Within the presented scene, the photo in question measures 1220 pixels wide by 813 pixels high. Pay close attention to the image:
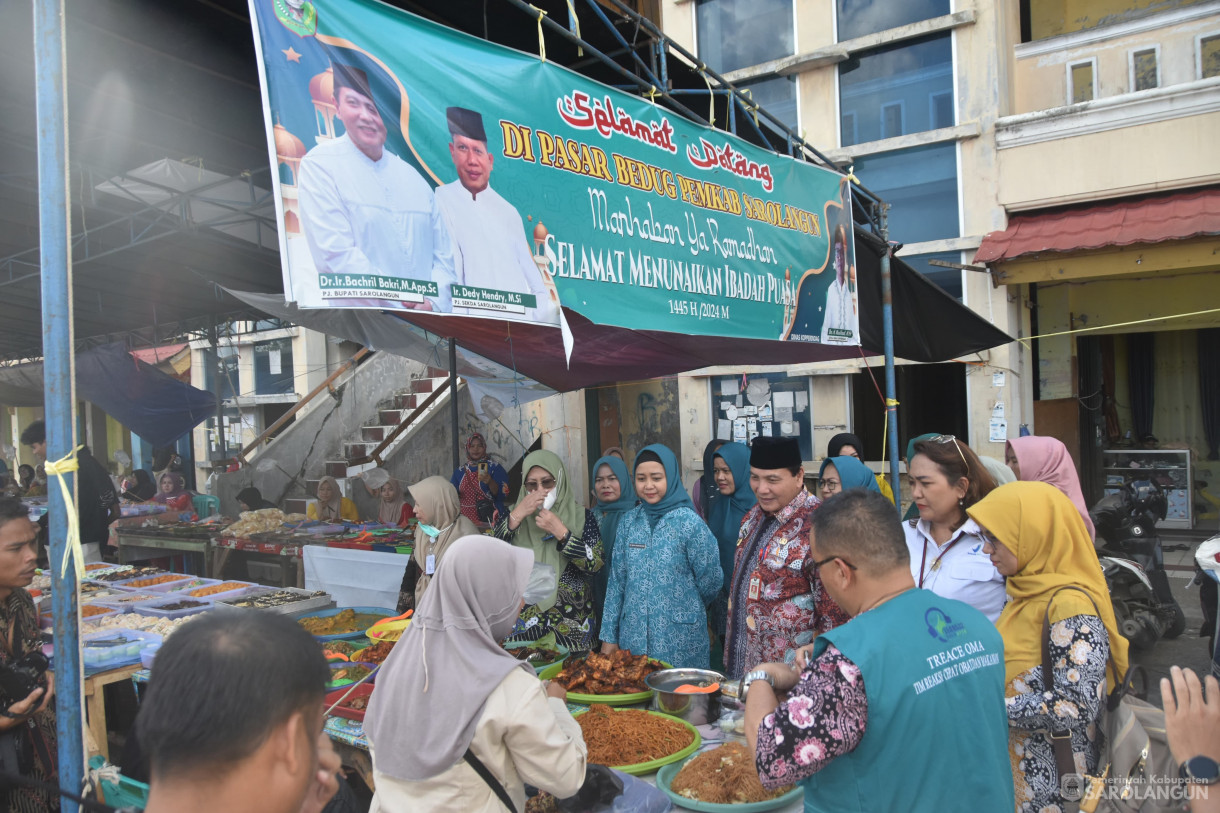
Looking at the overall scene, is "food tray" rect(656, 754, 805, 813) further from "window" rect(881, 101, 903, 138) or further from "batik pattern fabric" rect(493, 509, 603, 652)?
"window" rect(881, 101, 903, 138)

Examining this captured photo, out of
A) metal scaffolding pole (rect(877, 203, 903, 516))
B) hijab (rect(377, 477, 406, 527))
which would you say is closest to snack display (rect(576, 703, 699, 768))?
metal scaffolding pole (rect(877, 203, 903, 516))

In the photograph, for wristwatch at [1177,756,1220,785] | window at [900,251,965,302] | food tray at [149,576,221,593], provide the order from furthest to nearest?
window at [900,251,965,302], food tray at [149,576,221,593], wristwatch at [1177,756,1220,785]

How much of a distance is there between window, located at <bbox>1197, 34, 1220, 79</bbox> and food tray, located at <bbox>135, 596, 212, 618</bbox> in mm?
11363

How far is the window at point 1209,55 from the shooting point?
8688 mm

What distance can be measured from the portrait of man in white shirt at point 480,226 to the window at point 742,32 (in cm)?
923

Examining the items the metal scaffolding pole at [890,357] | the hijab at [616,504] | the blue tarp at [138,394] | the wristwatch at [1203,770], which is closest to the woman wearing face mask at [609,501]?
the hijab at [616,504]

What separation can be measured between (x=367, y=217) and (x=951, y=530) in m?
2.51

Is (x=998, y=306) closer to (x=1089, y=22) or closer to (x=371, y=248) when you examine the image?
(x=1089, y=22)

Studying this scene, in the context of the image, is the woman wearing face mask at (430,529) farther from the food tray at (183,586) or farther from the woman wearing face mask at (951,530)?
the woman wearing face mask at (951,530)

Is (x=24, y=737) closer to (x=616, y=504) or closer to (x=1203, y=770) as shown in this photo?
(x=616, y=504)

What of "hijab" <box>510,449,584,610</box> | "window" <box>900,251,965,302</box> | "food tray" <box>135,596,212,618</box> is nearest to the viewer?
"hijab" <box>510,449,584,610</box>

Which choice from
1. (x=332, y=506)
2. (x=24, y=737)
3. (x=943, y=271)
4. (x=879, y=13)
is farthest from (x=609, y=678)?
(x=879, y=13)

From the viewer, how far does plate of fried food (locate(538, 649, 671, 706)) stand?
10.3 feet

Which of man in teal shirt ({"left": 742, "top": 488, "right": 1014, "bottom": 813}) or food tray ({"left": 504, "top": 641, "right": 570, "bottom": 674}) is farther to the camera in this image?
food tray ({"left": 504, "top": 641, "right": 570, "bottom": 674})
